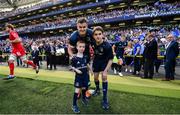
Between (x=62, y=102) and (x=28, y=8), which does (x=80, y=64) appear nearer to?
(x=62, y=102)

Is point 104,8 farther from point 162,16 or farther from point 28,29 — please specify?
point 28,29

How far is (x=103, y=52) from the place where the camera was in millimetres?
5387

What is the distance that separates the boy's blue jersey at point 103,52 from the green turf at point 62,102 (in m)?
1.08

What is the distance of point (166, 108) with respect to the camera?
5172mm

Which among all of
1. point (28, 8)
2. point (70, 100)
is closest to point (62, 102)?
point (70, 100)

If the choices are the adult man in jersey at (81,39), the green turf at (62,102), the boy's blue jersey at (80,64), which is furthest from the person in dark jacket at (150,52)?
the boy's blue jersey at (80,64)

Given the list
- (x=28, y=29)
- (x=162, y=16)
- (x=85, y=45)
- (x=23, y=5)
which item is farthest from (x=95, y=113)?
(x=23, y=5)

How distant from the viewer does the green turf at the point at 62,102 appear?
5234 millimetres

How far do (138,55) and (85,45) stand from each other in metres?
6.84

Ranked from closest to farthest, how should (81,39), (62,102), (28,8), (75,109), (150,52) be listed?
(75,109) < (81,39) < (62,102) < (150,52) < (28,8)

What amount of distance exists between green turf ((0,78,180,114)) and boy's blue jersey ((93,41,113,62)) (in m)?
1.08

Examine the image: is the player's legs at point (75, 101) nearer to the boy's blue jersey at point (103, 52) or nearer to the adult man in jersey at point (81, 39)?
the adult man in jersey at point (81, 39)

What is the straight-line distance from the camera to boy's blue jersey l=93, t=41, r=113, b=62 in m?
5.36

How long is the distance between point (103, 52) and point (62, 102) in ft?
5.36
